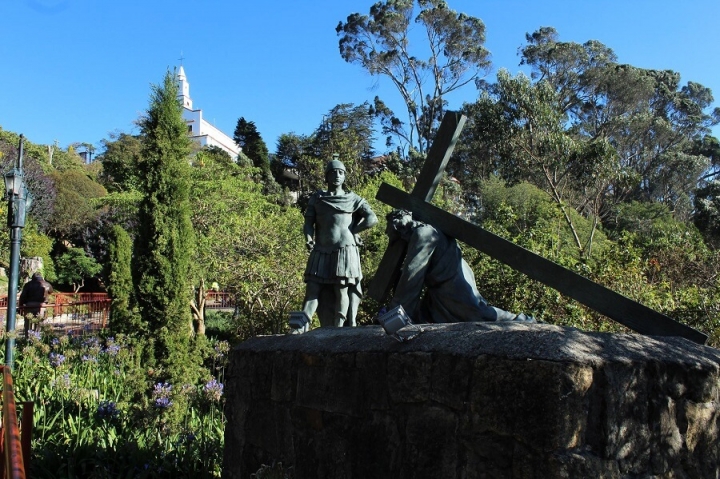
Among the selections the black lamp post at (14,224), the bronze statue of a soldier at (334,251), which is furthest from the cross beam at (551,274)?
the black lamp post at (14,224)

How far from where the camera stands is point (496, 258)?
13.2ft

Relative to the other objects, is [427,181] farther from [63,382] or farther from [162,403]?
[63,382]

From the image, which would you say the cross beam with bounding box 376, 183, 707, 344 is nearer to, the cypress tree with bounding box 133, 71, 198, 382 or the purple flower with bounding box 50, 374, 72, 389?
the purple flower with bounding box 50, 374, 72, 389

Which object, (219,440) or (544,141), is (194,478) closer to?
(219,440)

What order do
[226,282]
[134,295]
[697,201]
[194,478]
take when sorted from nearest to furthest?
[194,478], [134,295], [226,282], [697,201]

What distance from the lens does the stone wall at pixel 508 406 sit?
7.48 feet

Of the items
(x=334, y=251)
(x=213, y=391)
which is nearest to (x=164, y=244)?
(x=213, y=391)

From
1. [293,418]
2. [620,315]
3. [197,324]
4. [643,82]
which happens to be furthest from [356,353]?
[643,82]

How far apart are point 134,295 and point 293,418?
7.56 metres

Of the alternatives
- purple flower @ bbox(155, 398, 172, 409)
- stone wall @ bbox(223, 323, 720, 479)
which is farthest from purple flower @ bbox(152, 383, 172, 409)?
stone wall @ bbox(223, 323, 720, 479)

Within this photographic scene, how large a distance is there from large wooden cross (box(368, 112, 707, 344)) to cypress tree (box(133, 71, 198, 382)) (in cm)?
616

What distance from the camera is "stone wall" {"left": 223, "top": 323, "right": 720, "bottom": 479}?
7.48 ft

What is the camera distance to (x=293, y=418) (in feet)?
11.6

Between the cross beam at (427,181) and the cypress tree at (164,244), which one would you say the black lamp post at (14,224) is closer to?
the cypress tree at (164,244)
